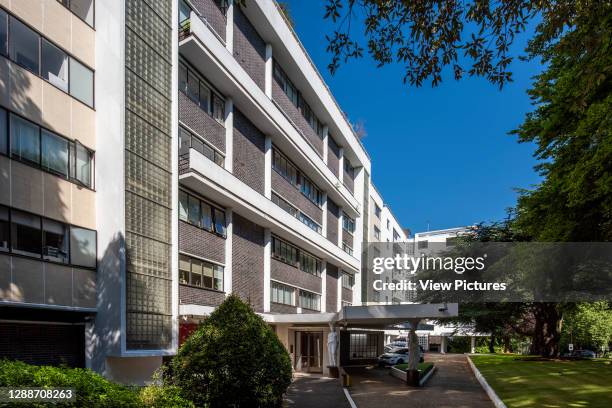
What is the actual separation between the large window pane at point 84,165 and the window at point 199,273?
17.1ft

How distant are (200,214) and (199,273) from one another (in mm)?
2602

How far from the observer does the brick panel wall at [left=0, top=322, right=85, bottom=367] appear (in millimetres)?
13953

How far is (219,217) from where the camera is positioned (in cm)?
2448

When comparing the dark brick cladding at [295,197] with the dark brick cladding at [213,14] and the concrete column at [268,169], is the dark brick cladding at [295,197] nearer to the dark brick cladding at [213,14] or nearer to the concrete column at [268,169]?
the concrete column at [268,169]

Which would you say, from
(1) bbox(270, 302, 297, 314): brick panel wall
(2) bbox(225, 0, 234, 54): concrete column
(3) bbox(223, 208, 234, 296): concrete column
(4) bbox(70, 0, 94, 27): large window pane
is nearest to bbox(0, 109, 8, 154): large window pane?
(4) bbox(70, 0, 94, 27): large window pane

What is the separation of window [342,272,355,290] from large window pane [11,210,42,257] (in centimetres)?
3364

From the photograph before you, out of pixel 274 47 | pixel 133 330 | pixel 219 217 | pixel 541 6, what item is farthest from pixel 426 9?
pixel 274 47

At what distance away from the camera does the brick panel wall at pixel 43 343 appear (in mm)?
13953

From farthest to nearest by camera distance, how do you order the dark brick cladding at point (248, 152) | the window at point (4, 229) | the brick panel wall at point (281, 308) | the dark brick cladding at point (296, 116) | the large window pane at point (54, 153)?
the dark brick cladding at point (296, 116)
the brick panel wall at point (281, 308)
the dark brick cladding at point (248, 152)
the large window pane at point (54, 153)
the window at point (4, 229)

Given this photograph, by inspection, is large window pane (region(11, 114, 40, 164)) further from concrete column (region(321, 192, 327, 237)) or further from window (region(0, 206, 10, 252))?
concrete column (region(321, 192, 327, 237))

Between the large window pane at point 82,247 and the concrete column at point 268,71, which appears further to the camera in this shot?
the concrete column at point 268,71

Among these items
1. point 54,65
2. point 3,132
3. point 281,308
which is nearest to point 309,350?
point 281,308

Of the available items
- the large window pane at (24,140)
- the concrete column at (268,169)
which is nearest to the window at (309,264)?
the concrete column at (268,169)

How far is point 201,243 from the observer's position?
22.3 meters
